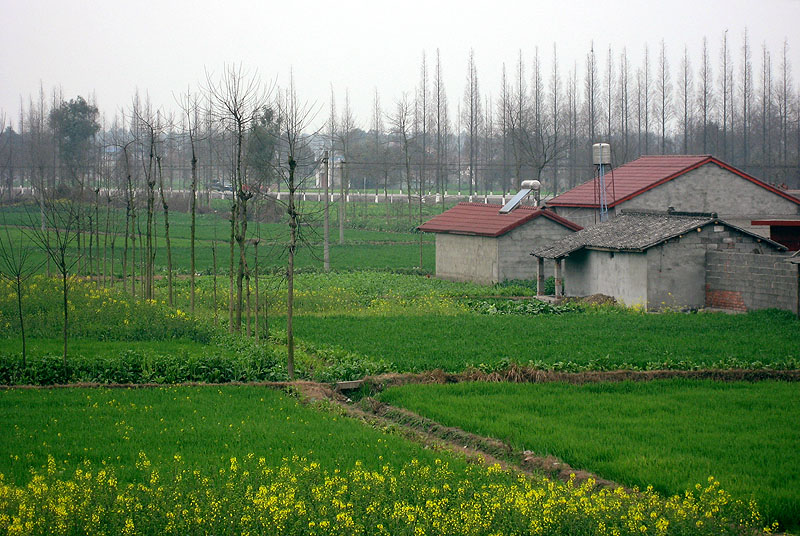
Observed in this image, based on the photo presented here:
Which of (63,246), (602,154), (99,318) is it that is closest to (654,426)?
(63,246)

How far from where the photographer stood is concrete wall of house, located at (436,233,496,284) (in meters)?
37.2

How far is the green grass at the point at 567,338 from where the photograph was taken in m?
18.8

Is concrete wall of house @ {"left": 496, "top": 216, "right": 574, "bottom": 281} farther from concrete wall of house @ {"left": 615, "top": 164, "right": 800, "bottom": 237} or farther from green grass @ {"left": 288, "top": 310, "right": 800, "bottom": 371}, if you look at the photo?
green grass @ {"left": 288, "top": 310, "right": 800, "bottom": 371}

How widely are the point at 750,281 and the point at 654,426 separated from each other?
15.3 meters

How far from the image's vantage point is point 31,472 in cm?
1038

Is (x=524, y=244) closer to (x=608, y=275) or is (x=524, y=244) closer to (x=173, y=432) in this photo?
(x=608, y=275)

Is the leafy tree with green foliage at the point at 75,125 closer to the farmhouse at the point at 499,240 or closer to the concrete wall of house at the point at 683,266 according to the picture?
the farmhouse at the point at 499,240

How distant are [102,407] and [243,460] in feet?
13.9

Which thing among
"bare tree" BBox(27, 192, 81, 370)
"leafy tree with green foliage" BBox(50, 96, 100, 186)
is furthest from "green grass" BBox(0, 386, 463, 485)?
"leafy tree with green foliage" BBox(50, 96, 100, 186)

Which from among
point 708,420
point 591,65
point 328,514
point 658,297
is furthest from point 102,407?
point 591,65

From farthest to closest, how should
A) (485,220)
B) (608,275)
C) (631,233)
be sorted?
(485,220) < (608,275) < (631,233)

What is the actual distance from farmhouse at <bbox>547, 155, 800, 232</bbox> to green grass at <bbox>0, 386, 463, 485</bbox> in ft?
90.5

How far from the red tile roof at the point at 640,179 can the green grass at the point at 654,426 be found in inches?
931

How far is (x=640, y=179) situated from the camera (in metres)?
40.7
